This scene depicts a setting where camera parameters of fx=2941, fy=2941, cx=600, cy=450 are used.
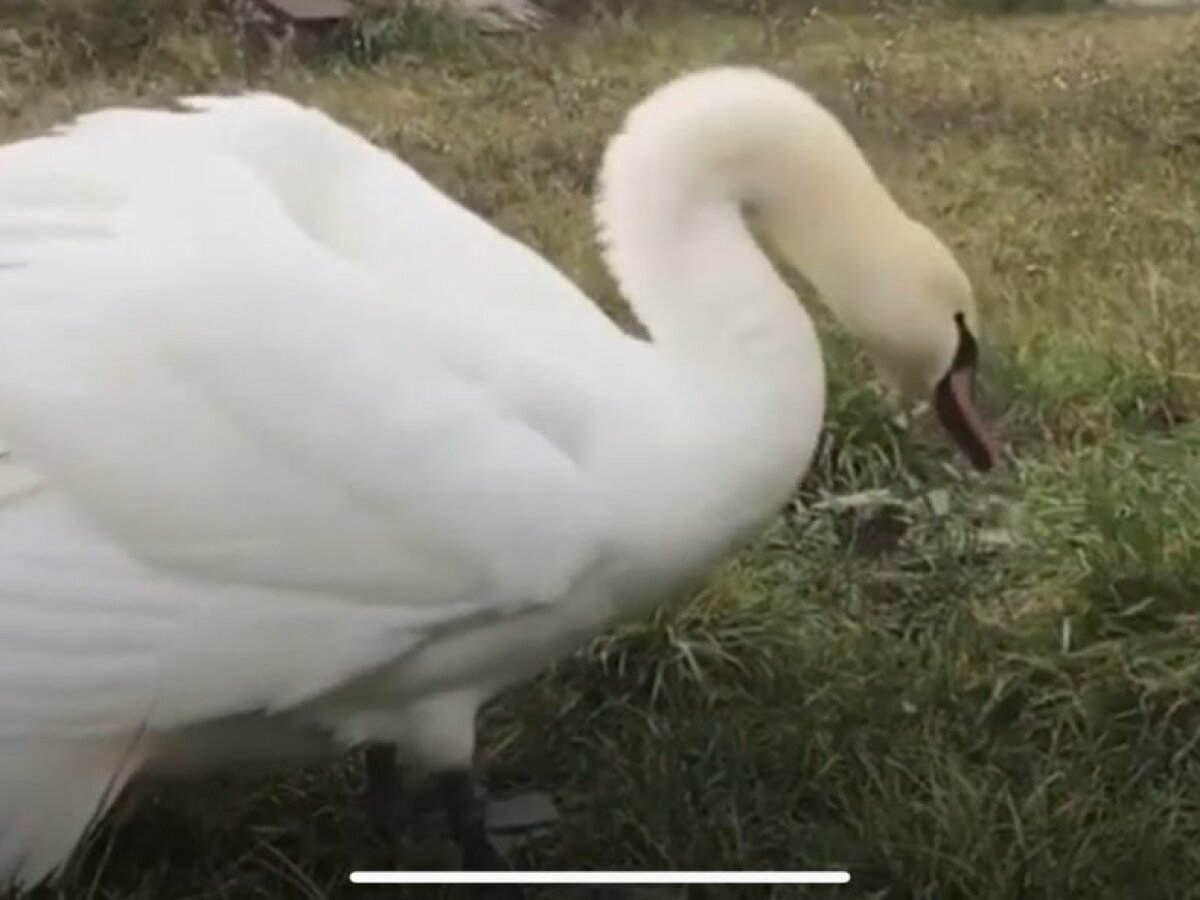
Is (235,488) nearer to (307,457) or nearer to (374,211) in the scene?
(307,457)

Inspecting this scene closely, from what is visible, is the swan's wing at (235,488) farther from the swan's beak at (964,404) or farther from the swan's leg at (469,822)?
the swan's beak at (964,404)

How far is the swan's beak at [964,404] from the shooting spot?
1.78m

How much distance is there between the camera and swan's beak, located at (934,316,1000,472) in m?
1.78

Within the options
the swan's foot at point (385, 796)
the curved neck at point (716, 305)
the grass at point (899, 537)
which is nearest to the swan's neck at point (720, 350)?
the curved neck at point (716, 305)

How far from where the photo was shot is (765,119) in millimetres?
1693

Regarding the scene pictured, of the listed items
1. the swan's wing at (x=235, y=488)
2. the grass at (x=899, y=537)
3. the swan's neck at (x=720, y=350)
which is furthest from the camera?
the grass at (x=899, y=537)

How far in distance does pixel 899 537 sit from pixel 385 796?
533 millimetres

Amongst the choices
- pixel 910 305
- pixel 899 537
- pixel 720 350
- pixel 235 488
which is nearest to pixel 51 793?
pixel 235 488

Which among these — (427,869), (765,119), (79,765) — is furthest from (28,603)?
(765,119)

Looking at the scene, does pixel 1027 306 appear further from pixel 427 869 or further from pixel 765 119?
pixel 427 869

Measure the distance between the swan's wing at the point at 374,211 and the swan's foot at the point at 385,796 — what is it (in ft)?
0.95

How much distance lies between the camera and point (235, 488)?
149 centimetres

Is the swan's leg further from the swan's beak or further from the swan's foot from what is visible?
the swan's beak

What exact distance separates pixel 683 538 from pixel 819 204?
0.90 feet
